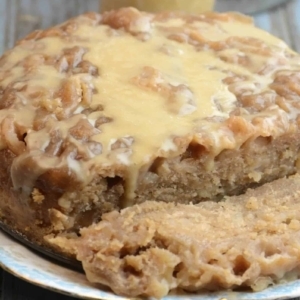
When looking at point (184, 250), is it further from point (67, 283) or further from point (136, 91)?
point (136, 91)

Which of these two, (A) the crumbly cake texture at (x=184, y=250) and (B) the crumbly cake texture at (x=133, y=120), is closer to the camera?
(A) the crumbly cake texture at (x=184, y=250)

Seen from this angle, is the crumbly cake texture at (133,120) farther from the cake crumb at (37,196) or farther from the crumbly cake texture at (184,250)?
the crumbly cake texture at (184,250)

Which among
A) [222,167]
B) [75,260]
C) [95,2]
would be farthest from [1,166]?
[95,2]

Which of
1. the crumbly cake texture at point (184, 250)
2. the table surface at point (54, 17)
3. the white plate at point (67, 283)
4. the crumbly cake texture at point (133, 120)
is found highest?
the crumbly cake texture at point (133, 120)

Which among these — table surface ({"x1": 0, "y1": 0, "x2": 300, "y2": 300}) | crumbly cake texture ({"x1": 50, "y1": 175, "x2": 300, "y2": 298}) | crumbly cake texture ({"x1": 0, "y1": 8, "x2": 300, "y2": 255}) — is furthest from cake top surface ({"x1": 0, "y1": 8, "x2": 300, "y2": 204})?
table surface ({"x1": 0, "y1": 0, "x2": 300, "y2": 300})

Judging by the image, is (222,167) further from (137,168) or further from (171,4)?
(171,4)

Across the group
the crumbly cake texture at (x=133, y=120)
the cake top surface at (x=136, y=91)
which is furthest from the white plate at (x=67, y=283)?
the cake top surface at (x=136, y=91)

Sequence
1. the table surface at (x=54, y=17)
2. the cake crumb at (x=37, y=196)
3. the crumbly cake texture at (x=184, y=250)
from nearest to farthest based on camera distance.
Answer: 1. the crumbly cake texture at (x=184, y=250)
2. the cake crumb at (x=37, y=196)
3. the table surface at (x=54, y=17)
